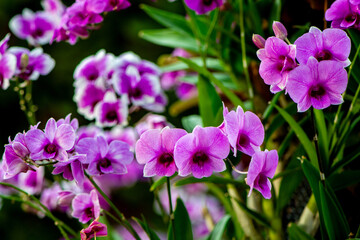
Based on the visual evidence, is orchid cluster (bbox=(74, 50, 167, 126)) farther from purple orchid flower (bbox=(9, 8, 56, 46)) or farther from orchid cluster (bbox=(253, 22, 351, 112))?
orchid cluster (bbox=(253, 22, 351, 112))

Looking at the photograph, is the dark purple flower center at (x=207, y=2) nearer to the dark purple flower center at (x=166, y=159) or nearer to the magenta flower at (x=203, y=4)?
the magenta flower at (x=203, y=4)

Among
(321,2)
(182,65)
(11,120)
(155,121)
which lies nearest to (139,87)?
(155,121)

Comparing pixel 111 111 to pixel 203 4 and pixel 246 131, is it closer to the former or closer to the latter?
pixel 203 4

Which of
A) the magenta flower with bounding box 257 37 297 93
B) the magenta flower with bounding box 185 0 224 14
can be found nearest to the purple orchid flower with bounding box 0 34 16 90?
the magenta flower with bounding box 185 0 224 14

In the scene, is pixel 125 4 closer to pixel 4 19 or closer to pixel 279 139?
pixel 279 139

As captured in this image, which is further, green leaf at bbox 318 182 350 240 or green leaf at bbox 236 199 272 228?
green leaf at bbox 236 199 272 228

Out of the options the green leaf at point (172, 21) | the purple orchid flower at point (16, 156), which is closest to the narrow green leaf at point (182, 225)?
the purple orchid flower at point (16, 156)
